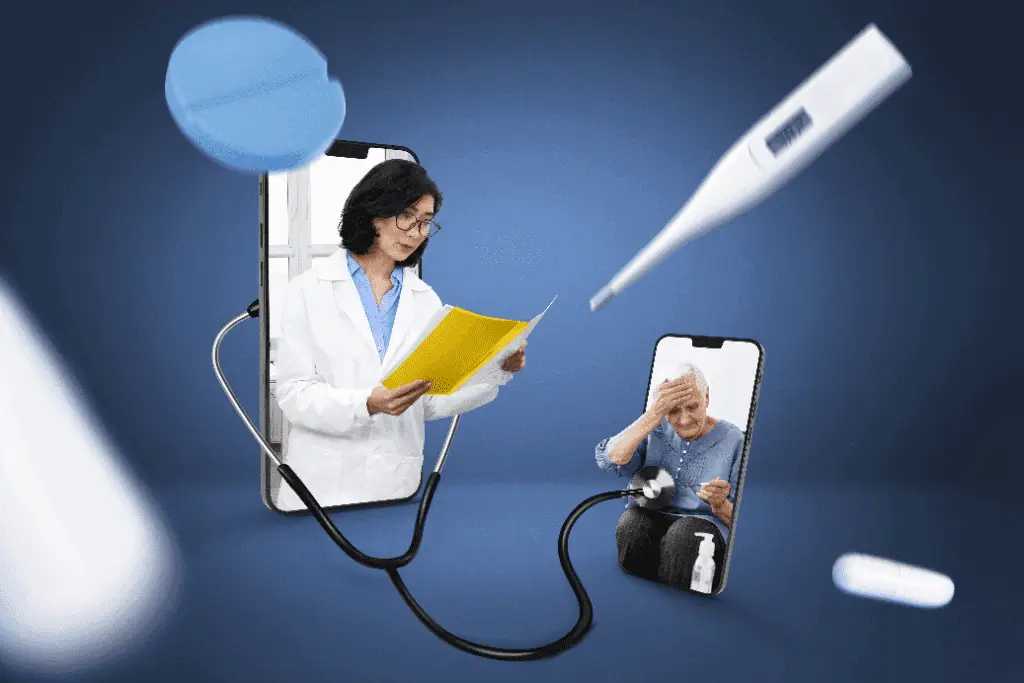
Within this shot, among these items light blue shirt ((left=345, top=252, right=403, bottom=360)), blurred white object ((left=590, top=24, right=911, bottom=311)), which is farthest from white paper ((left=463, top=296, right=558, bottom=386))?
blurred white object ((left=590, top=24, right=911, bottom=311))

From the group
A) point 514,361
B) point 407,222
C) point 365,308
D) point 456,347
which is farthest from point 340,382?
point 456,347

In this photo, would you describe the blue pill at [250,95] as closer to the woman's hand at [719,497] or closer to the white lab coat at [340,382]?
the white lab coat at [340,382]

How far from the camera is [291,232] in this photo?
103 inches

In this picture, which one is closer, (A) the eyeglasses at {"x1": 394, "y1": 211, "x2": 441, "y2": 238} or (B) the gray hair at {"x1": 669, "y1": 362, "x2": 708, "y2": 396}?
(B) the gray hair at {"x1": 669, "y1": 362, "x2": 708, "y2": 396}

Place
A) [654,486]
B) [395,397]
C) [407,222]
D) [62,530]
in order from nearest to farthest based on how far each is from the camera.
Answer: [395,397]
[654,486]
[407,222]
[62,530]

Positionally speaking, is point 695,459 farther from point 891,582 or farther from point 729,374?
point 891,582

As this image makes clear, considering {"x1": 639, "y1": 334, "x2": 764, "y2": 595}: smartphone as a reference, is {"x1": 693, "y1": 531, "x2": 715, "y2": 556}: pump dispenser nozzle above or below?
below

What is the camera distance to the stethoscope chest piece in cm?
204

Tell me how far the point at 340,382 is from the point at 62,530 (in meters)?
0.96

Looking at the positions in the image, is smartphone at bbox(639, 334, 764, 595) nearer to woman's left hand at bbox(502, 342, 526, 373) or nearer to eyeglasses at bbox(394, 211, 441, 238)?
woman's left hand at bbox(502, 342, 526, 373)

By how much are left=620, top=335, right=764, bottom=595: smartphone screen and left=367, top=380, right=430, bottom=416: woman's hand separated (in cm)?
57

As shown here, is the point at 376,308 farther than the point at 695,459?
Yes

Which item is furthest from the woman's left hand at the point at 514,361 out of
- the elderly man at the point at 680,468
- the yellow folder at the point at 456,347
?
the elderly man at the point at 680,468

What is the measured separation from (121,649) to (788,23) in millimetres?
2847
